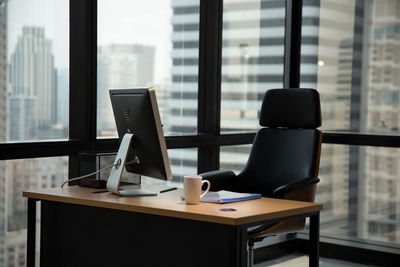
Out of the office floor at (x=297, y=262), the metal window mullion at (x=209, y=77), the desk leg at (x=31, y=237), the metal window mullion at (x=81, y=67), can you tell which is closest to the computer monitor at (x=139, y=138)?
the desk leg at (x=31, y=237)

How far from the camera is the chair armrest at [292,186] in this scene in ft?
10.8

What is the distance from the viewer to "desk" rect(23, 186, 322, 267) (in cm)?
245

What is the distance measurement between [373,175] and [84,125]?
240 cm

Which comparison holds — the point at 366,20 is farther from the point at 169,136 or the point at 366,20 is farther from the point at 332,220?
the point at 169,136

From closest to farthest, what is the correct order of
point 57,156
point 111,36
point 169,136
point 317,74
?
point 57,156 → point 111,36 → point 169,136 → point 317,74

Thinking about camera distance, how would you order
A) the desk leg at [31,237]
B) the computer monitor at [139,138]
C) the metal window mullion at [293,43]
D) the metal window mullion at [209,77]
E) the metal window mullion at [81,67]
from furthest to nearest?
1. the metal window mullion at [293,43]
2. the metal window mullion at [209,77]
3. the metal window mullion at [81,67]
4. the desk leg at [31,237]
5. the computer monitor at [139,138]

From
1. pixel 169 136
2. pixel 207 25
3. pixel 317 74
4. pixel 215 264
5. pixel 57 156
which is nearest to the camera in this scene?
pixel 215 264

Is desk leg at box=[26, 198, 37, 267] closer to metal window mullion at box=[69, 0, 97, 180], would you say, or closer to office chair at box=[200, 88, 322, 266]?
metal window mullion at box=[69, 0, 97, 180]

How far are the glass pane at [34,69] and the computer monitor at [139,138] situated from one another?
0.56 meters

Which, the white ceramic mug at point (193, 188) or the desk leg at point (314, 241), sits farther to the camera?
the desk leg at point (314, 241)

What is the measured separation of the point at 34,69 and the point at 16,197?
27.3 inches

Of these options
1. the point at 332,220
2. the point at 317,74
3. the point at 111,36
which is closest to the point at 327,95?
the point at 317,74

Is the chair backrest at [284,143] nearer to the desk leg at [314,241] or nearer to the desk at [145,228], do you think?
the desk leg at [314,241]

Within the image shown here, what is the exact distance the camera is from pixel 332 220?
4996 millimetres
